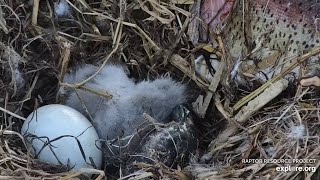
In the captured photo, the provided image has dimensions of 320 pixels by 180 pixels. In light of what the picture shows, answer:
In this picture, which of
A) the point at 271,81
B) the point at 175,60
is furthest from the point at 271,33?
the point at 175,60

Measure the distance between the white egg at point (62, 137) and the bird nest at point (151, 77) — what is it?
0.04 m

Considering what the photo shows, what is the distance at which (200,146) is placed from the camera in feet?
5.79

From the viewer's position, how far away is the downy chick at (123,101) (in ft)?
5.84

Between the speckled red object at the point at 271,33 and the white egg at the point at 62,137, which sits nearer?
the white egg at the point at 62,137

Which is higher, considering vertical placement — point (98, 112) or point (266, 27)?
point (266, 27)

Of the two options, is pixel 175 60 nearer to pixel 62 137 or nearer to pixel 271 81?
pixel 271 81

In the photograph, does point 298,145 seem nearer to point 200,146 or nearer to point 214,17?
point 200,146

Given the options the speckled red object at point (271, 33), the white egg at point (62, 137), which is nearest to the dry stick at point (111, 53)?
the white egg at point (62, 137)

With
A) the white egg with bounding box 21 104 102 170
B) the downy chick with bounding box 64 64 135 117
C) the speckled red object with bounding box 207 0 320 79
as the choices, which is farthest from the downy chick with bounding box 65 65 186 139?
the speckled red object with bounding box 207 0 320 79

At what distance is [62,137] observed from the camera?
162 cm

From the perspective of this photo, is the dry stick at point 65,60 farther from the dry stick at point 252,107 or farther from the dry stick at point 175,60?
the dry stick at point 252,107

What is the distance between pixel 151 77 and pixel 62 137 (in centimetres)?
40

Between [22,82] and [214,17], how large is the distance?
0.60 metres

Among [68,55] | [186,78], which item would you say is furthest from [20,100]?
[186,78]
